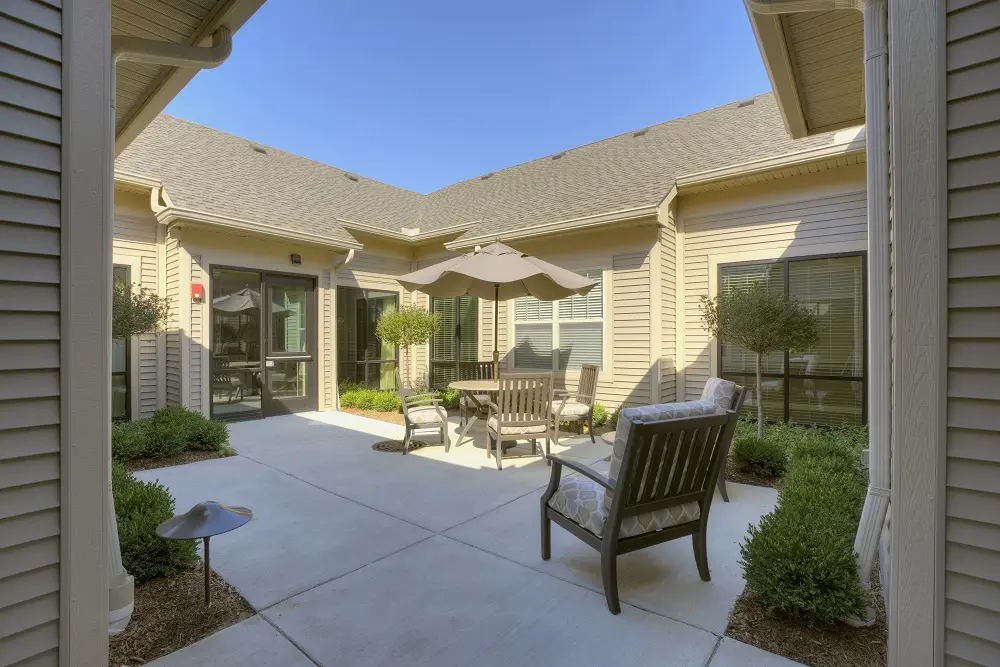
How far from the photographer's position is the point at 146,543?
263 cm

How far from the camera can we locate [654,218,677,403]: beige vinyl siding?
720cm

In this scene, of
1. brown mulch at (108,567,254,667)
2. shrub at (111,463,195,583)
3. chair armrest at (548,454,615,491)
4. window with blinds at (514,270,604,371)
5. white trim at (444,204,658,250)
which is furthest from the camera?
window with blinds at (514,270,604,371)

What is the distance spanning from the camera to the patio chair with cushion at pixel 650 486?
7.95 ft

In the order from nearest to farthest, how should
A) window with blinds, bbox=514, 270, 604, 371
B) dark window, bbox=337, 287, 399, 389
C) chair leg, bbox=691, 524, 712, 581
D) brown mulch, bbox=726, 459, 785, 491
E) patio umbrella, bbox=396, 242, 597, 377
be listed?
chair leg, bbox=691, 524, 712, 581
brown mulch, bbox=726, 459, 785, 491
patio umbrella, bbox=396, 242, 597, 377
window with blinds, bbox=514, 270, 604, 371
dark window, bbox=337, 287, 399, 389

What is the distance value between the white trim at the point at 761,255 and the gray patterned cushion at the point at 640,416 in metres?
5.05

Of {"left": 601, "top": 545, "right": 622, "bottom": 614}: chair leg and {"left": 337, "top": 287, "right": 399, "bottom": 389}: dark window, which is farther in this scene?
{"left": 337, "top": 287, "right": 399, "bottom": 389}: dark window

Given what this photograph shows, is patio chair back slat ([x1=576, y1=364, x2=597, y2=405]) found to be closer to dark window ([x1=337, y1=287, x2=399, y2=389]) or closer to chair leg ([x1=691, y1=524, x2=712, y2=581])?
chair leg ([x1=691, y1=524, x2=712, y2=581])

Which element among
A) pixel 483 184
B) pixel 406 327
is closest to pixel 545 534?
pixel 406 327

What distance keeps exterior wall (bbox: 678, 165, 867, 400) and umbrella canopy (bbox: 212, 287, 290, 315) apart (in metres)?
7.38

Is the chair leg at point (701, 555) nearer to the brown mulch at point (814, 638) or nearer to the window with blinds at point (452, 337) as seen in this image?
the brown mulch at point (814, 638)

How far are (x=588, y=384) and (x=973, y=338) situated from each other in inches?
194

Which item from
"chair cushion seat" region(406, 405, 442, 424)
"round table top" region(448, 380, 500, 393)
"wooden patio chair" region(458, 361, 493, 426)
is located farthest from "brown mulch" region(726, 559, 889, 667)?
"wooden patio chair" region(458, 361, 493, 426)

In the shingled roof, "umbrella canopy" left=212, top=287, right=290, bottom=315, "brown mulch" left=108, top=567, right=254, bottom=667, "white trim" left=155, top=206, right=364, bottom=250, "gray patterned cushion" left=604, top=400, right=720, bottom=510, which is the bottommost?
"brown mulch" left=108, top=567, right=254, bottom=667

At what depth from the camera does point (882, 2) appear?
8.22ft
